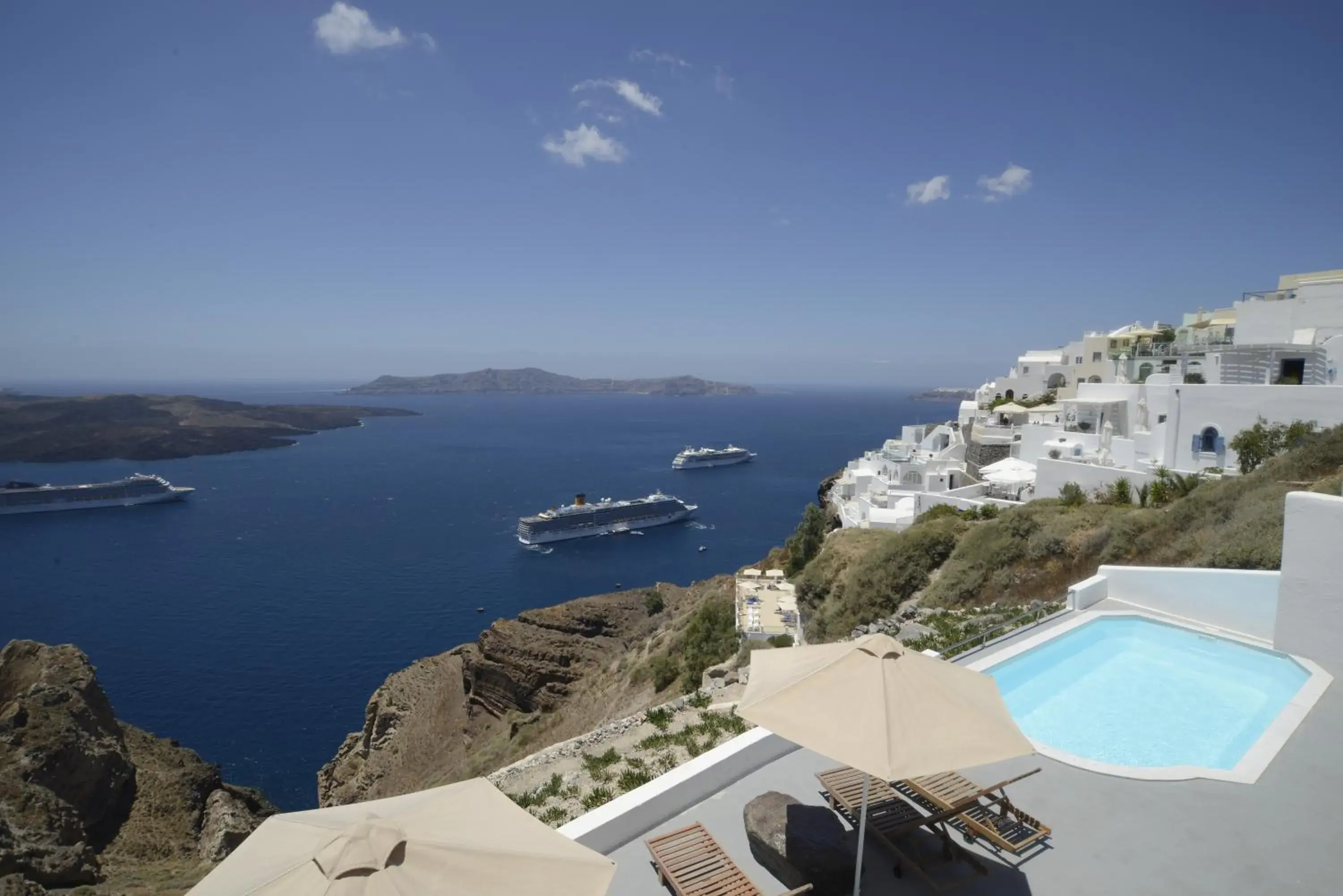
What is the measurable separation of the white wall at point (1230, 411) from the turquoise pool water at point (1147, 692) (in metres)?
12.6

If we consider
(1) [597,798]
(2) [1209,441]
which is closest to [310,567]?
(1) [597,798]

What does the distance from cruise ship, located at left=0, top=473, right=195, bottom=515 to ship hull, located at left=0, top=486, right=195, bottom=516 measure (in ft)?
0.11

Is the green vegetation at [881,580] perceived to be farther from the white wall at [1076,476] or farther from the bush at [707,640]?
the white wall at [1076,476]

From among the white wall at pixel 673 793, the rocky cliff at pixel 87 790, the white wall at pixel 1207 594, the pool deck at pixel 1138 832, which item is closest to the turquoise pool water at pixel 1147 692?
the white wall at pixel 1207 594

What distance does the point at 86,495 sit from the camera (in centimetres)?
6394

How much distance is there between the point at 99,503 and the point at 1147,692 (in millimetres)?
80690

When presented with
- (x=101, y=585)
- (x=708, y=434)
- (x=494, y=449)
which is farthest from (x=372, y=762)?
(x=708, y=434)

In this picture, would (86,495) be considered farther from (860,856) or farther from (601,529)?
(860,856)

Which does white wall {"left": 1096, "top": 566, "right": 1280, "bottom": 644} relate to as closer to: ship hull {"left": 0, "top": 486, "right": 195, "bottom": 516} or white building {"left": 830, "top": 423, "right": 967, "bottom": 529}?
white building {"left": 830, "top": 423, "right": 967, "bottom": 529}

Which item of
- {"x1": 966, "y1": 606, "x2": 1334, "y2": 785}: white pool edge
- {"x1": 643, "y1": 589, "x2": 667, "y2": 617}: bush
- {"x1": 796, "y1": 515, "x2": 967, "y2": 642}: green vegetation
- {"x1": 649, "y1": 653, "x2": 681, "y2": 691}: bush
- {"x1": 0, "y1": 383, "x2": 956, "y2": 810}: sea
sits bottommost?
{"x1": 0, "y1": 383, "x2": 956, "y2": 810}: sea

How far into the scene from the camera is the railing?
696 centimetres

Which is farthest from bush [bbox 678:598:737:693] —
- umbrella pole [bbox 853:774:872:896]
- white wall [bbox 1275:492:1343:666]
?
umbrella pole [bbox 853:774:872:896]

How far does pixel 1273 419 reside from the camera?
16969 millimetres

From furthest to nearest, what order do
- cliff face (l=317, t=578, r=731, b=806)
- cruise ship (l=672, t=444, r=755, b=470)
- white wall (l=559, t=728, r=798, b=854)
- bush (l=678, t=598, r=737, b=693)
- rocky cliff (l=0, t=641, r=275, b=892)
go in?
1. cruise ship (l=672, t=444, r=755, b=470)
2. cliff face (l=317, t=578, r=731, b=806)
3. bush (l=678, t=598, r=737, b=693)
4. rocky cliff (l=0, t=641, r=275, b=892)
5. white wall (l=559, t=728, r=798, b=854)
